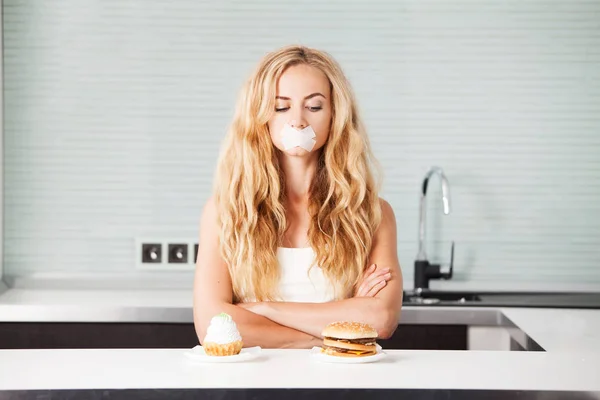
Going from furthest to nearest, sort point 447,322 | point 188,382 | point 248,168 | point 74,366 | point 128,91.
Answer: point 128,91, point 447,322, point 248,168, point 74,366, point 188,382

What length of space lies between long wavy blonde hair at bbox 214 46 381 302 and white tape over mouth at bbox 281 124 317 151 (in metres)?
0.07

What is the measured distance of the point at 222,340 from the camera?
1.85 meters

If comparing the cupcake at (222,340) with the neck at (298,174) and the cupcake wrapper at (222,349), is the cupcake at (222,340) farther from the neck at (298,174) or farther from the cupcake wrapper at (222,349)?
the neck at (298,174)

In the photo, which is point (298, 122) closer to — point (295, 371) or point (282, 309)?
point (282, 309)

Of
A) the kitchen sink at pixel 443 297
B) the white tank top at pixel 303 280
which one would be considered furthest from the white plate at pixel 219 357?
the kitchen sink at pixel 443 297

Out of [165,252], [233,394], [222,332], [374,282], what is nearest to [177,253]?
[165,252]

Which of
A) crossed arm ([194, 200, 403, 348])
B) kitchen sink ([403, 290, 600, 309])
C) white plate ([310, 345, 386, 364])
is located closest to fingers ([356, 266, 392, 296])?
crossed arm ([194, 200, 403, 348])

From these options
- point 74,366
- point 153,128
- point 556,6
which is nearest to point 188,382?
point 74,366

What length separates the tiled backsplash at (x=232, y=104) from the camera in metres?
3.61

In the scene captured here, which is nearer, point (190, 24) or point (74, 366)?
point (74, 366)

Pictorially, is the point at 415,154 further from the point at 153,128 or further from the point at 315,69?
the point at 315,69

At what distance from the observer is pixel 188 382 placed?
1640 mm

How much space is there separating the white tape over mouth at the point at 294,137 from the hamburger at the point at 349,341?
54 cm

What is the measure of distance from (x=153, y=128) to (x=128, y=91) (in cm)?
17
